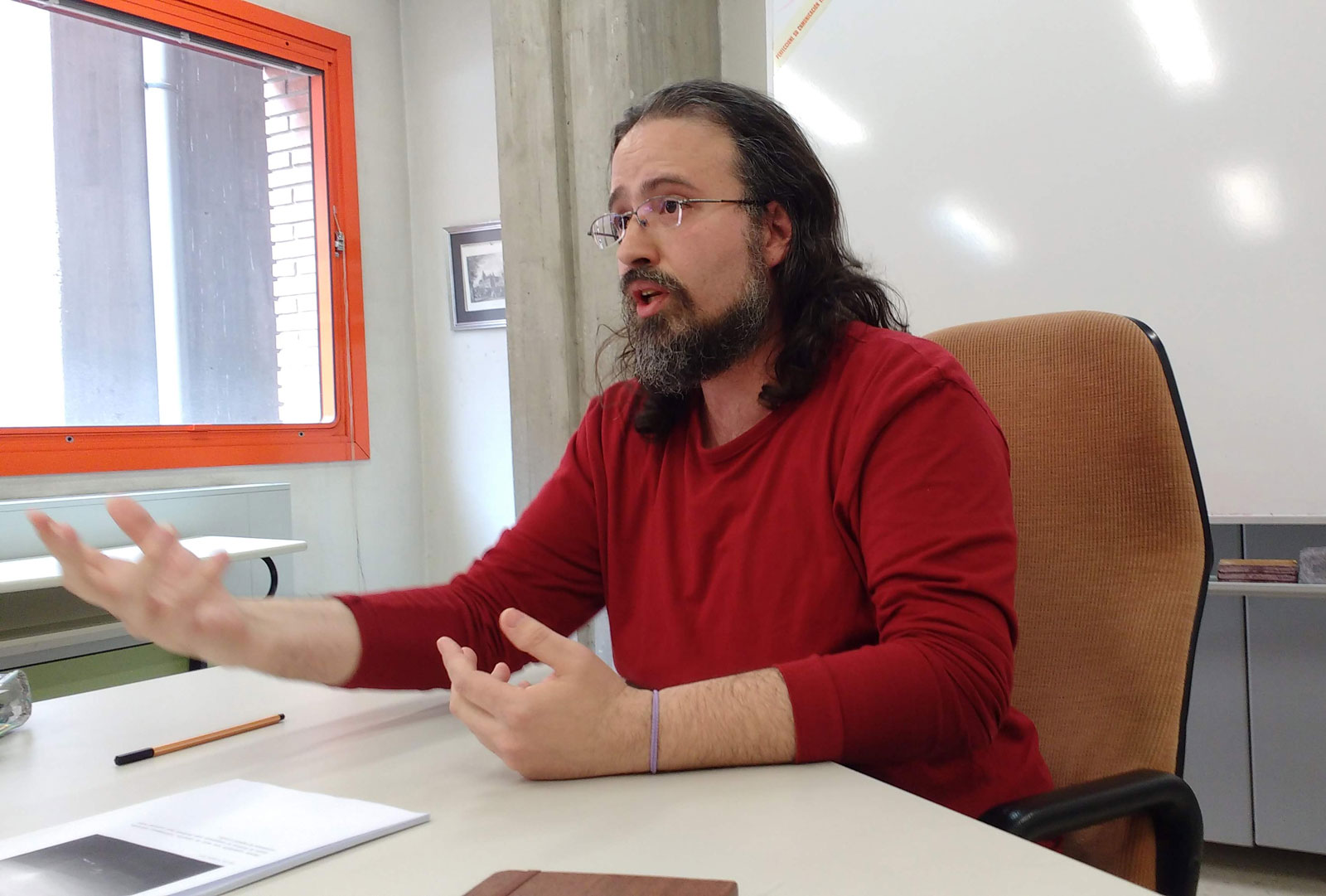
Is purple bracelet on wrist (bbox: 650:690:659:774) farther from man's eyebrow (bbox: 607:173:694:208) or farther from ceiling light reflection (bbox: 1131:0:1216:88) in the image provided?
ceiling light reflection (bbox: 1131:0:1216:88)

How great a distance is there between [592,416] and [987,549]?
23.2 inches

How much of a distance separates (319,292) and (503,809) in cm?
379

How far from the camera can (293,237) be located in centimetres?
412

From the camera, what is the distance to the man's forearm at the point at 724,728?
2.60 feet

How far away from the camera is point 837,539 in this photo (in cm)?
105

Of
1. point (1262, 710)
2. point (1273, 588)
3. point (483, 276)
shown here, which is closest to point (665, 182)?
point (1273, 588)

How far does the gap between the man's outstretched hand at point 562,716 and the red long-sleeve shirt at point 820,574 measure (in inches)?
5.4

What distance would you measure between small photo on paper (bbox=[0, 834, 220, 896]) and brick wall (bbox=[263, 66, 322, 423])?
3646 millimetres

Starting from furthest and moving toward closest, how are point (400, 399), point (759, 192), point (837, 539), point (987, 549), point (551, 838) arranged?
point (400, 399), point (759, 192), point (837, 539), point (987, 549), point (551, 838)

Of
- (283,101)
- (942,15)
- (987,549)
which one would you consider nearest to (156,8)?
(283,101)

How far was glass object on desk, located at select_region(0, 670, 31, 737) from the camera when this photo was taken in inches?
38.8

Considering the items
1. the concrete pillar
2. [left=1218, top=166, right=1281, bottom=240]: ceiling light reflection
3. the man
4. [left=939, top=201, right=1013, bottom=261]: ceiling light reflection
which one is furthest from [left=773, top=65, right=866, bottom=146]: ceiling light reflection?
the man

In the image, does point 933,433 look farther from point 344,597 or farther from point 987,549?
point 344,597

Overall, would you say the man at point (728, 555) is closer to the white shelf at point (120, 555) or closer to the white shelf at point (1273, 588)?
the white shelf at point (120, 555)
